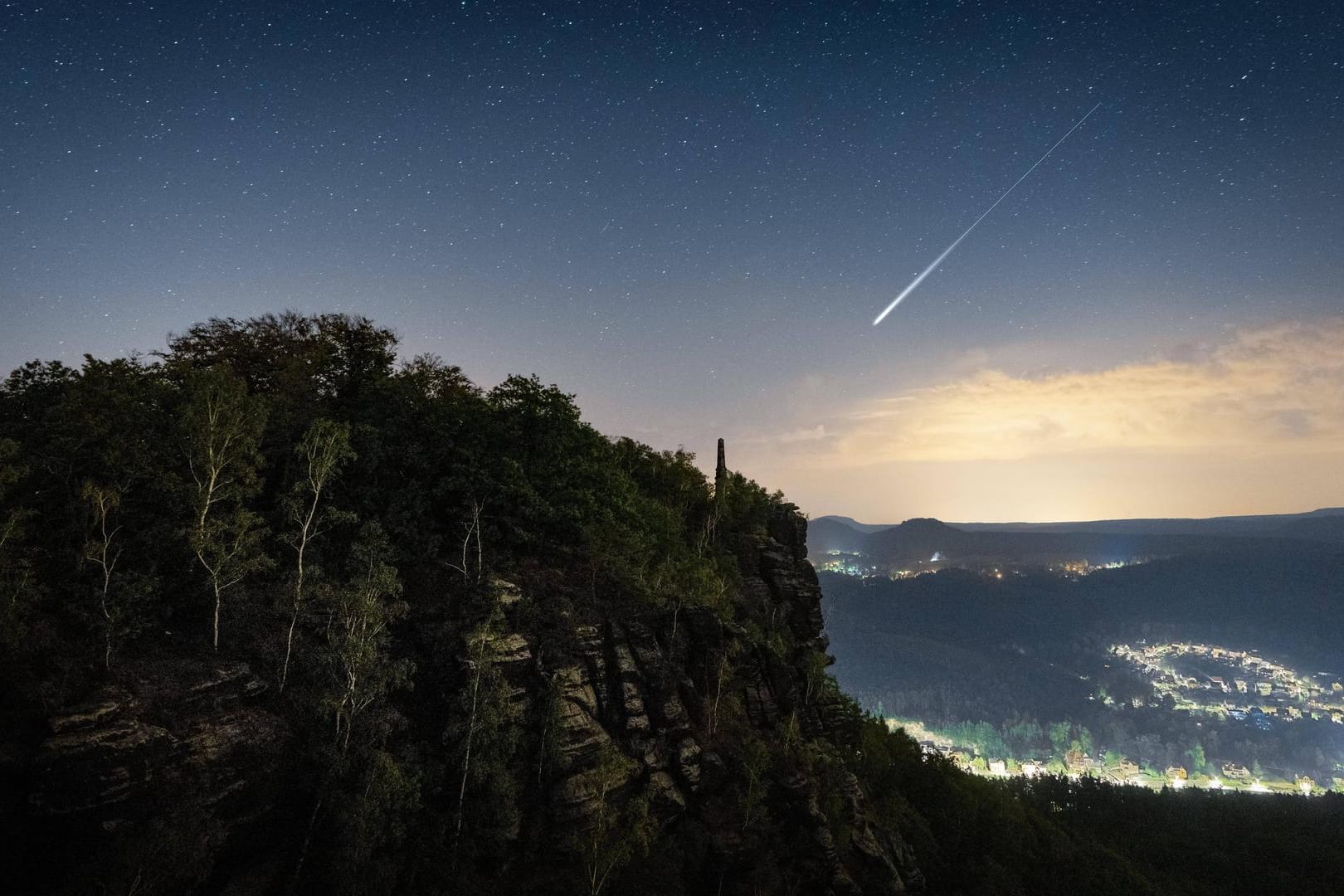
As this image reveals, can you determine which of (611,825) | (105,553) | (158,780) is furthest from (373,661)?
(611,825)

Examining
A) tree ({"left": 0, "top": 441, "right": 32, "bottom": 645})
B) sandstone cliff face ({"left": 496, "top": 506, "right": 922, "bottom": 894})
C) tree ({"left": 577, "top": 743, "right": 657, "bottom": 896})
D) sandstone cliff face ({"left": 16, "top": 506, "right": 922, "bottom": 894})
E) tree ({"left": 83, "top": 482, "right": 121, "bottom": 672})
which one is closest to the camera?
sandstone cliff face ({"left": 16, "top": 506, "right": 922, "bottom": 894})

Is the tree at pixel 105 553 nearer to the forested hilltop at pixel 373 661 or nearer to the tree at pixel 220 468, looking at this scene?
the forested hilltop at pixel 373 661

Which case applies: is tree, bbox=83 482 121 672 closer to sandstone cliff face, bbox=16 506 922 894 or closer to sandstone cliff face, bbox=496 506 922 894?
sandstone cliff face, bbox=16 506 922 894

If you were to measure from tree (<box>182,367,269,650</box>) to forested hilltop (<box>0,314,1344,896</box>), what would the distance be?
0.73 feet

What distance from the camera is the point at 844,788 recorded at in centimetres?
→ 4622

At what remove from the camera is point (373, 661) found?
2706 centimetres

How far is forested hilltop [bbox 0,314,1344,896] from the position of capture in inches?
885

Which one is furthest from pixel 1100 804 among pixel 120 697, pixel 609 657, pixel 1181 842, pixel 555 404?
pixel 120 697

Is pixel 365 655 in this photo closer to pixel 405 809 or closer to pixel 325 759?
pixel 325 759

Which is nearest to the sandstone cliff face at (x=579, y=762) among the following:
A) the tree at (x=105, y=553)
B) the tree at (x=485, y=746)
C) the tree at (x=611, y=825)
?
the tree at (x=611, y=825)

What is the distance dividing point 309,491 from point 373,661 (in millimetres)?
14957

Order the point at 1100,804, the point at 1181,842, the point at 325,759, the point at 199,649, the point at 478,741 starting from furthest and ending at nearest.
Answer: the point at 1100,804
the point at 1181,842
the point at 478,741
the point at 199,649
the point at 325,759

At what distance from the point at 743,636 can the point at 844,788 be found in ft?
50.7

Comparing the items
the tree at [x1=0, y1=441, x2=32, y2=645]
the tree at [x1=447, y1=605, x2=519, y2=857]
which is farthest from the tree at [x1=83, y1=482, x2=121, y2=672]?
the tree at [x1=447, y1=605, x2=519, y2=857]
